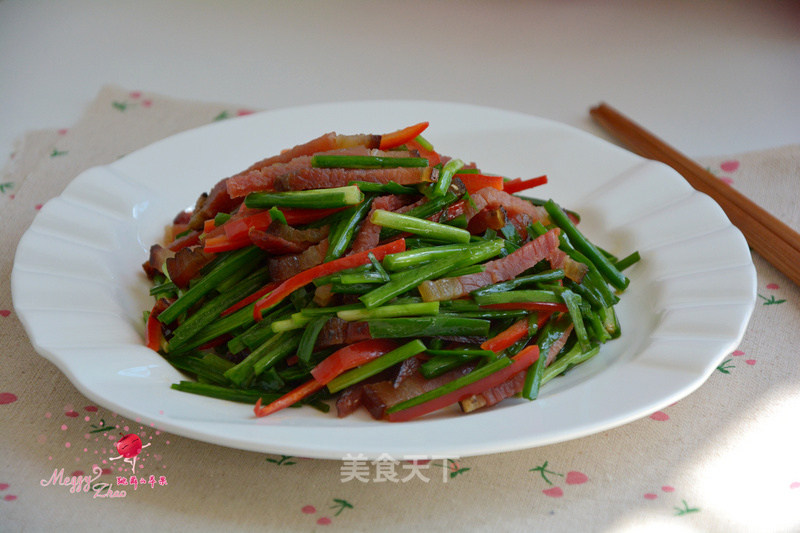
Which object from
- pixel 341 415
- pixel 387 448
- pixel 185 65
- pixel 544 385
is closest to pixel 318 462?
pixel 341 415

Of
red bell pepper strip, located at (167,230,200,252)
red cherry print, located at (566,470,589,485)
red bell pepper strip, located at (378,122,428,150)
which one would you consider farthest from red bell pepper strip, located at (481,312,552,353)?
red bell pepper strip, located at (167,230,200,252)

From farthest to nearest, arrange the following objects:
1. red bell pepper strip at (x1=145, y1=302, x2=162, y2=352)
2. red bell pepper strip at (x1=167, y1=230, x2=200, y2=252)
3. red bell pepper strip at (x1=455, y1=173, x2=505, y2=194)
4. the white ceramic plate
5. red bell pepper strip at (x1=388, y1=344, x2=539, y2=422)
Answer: red bell pepper strip at (x1=167, y1=230, x2=200, y2=252), red bell pepper strip at (x1=455, y1=173, x2=505, y2=194), red bell pepper strip at (x1=145, y1=302, x2=162, y2=352), red bell pepper strip at (x1=388, y1=344, x2=539, y2=422), the white ceramic plate

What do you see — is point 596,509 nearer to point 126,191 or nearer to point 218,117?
point 126,191

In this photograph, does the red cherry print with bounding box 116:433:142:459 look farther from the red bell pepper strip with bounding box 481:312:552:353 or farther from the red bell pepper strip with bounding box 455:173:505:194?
the red bell pepper strip with bounding box 455:173:505:194

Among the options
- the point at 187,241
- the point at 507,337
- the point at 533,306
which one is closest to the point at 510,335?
the point at 507,337

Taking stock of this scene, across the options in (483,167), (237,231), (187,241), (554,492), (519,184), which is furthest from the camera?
(483,167)

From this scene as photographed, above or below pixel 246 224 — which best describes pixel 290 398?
below

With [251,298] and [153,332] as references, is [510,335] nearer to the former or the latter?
[251,298]
